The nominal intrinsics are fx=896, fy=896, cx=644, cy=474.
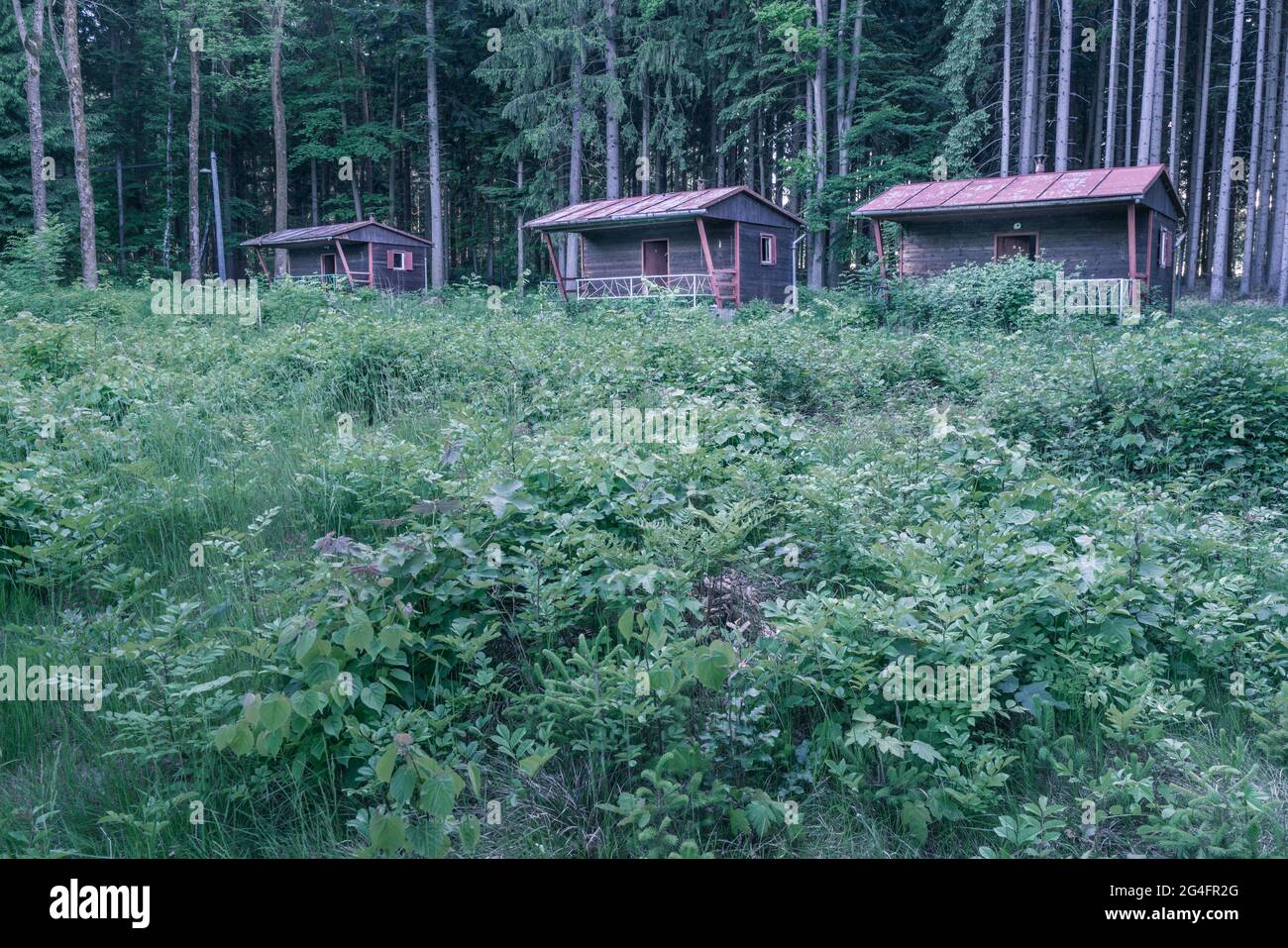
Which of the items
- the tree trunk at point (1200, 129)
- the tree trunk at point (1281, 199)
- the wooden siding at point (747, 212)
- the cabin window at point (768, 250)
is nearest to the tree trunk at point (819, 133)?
the cabin window at point (768, 250)

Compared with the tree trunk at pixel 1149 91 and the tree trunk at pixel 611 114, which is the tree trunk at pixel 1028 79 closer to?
the tree trunk at pixel 1149 91

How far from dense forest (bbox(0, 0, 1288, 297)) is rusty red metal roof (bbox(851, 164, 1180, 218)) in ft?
11.7

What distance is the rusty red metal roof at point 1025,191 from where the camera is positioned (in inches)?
746

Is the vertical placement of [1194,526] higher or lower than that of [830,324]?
lower

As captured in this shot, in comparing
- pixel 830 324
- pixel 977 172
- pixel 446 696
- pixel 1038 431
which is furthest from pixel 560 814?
pixel 977 172

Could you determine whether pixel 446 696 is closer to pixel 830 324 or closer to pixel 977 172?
pixel 830 324

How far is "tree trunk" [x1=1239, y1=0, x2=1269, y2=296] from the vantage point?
26.5 meters

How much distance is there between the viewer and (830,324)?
552 inches

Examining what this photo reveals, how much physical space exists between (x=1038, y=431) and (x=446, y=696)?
5.81 meters

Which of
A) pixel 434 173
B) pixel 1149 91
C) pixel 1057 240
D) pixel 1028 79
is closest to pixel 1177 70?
pixel 1028 79

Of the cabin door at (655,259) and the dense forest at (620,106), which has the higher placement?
the dense forest at (620,106)

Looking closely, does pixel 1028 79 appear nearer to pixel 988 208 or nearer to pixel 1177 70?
pixel 1177 70

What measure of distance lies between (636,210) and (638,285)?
6.70ft

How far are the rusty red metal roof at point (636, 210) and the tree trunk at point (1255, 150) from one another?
1523 cm
